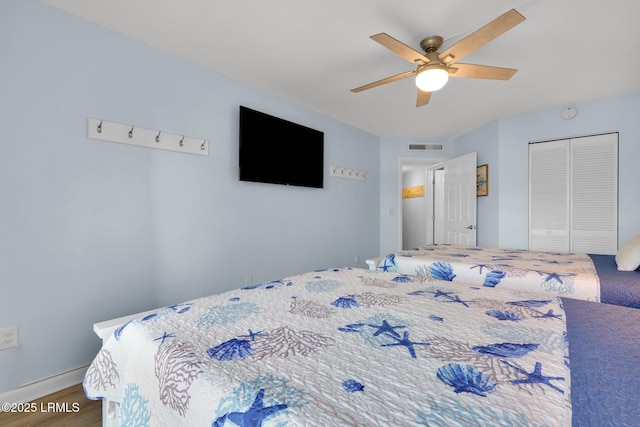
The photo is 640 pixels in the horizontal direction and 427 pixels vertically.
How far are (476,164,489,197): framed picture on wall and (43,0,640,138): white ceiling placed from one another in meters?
1.01

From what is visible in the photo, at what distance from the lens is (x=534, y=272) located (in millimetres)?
1859

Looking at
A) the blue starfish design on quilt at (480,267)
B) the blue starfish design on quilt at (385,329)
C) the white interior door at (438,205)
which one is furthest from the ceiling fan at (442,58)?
the white interior door at (438,205)

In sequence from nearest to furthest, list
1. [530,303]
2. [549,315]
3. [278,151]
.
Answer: [549,315], [530,303], [278,151]

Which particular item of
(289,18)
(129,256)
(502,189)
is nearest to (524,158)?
(502,189)

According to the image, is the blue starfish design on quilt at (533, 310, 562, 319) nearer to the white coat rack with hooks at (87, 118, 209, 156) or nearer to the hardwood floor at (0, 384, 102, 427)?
the hardwood floor at (0, 384, 102, 427)

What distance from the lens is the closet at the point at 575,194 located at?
125 inches

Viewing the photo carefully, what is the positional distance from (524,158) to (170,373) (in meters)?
4.30

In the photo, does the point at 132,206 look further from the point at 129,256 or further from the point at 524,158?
the point at 524,158

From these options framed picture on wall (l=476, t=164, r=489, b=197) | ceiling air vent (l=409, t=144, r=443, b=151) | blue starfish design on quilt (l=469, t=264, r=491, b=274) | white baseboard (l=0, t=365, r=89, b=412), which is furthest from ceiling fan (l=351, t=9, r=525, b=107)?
white baseboard (l=0, t=365, r=89, b=412)

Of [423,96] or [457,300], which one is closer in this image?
[457,300]

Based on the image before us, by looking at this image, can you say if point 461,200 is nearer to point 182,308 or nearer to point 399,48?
point 399,48

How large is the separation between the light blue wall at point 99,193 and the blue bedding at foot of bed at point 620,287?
2571mm

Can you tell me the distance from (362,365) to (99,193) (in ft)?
6.78

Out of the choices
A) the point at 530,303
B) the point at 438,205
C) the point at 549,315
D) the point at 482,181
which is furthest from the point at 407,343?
the point at 438,205
